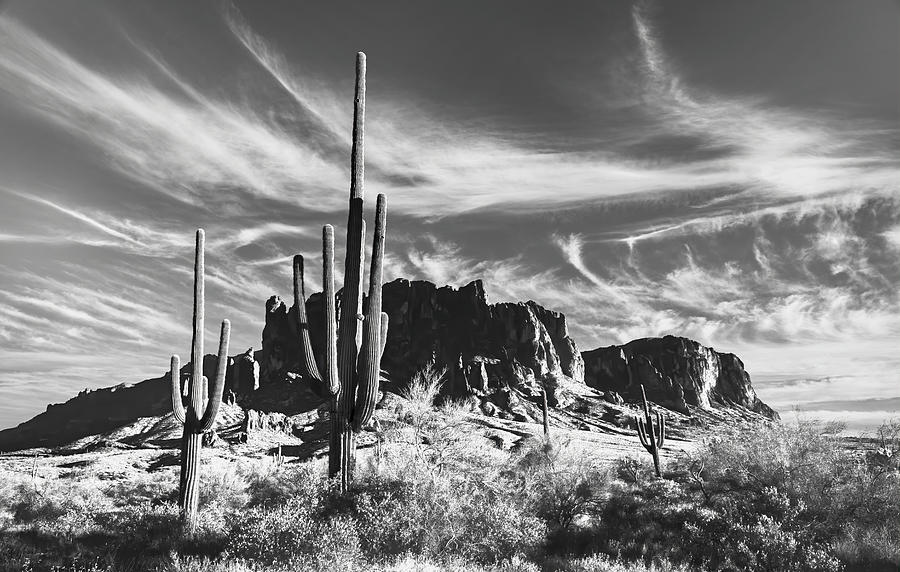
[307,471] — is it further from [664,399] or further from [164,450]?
[664,399]

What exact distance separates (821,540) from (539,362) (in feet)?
323

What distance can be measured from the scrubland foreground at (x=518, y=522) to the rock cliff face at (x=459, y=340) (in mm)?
77654

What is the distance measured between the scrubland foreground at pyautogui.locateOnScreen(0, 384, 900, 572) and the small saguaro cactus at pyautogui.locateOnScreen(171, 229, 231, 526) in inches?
30.8

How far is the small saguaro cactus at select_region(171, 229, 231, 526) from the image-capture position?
1386 centimetres

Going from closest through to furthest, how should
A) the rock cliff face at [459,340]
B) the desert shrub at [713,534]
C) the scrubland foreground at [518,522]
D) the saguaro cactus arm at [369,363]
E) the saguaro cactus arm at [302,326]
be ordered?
the scrubland foreground at [518,522], the desert shrub at [713,534], the saguaro cactus arm at [369,363], the saguaro cactus arm at [302,326], the rock cliff face at [459,340]

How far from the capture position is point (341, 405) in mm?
10859

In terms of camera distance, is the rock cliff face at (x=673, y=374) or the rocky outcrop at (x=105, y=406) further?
the rock cliff face at (x=673, y=374)

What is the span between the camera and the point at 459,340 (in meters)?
118

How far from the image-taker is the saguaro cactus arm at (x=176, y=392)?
15.1 m

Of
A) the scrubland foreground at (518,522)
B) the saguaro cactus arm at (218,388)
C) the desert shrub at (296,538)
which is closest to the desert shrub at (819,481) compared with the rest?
the scrubland foreground at (518,522)

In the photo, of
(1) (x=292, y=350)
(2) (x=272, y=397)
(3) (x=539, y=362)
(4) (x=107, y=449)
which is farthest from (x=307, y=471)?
(1) (x=292, y=350)

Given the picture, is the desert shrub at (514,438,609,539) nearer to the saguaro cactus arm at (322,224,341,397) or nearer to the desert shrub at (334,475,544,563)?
the desert shrub at (334,475,544,563)

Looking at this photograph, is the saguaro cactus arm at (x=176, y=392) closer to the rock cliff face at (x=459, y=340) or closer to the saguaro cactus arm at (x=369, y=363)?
the saguaro cactus arm at (x=369, y=363)

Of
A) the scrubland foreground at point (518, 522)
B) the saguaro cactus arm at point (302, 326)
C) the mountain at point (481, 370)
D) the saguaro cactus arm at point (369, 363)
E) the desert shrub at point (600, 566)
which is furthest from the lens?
the mountain at point (481, 370)
